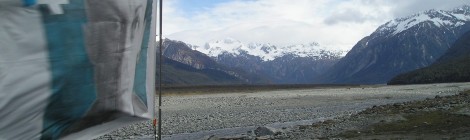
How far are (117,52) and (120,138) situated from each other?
966 inches

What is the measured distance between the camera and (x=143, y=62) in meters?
4.73

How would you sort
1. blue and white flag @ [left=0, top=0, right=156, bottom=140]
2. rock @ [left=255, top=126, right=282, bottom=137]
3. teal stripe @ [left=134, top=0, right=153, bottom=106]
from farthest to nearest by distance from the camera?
1. rock @ [left=255, top=126, right=282, bottom=137]
2. teal stripe @ [left=134, top=0, right=153, bottom=106]
3. blue and white flag @ [left=0, top=0, right=156, bottom=140]

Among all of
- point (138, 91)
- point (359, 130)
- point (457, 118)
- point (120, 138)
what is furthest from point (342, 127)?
point (138, 91)

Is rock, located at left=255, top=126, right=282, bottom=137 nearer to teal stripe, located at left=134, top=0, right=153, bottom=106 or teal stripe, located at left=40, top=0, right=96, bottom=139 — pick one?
teal stripe, located at left=134, top=0, right=153, bottom=106

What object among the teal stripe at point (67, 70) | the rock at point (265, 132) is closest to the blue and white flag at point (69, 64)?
the teal stripe at point (67, 70)

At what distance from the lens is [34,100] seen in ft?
12.2

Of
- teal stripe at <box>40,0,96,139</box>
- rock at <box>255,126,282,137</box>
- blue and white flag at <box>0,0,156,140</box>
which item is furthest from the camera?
rock at <box>255,126,282,137</box>

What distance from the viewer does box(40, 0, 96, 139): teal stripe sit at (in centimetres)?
376

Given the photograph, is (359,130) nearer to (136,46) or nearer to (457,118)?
(457,118)

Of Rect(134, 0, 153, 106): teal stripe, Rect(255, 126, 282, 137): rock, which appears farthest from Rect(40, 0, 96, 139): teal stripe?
Rect(255, 126, 282, 137): rock

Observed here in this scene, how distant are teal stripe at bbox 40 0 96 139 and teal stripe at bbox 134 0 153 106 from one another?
2.13 ft

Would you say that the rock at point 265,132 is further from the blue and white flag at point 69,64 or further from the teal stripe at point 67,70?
the teal stripe at point 67,70

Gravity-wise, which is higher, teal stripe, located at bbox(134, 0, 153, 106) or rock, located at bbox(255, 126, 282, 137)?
teal stripe, located at bbox(134, 0, 153, 106)

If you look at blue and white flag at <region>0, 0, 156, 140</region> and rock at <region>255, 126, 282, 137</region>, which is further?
rock at <region>255, 126, 282, 137</region>
